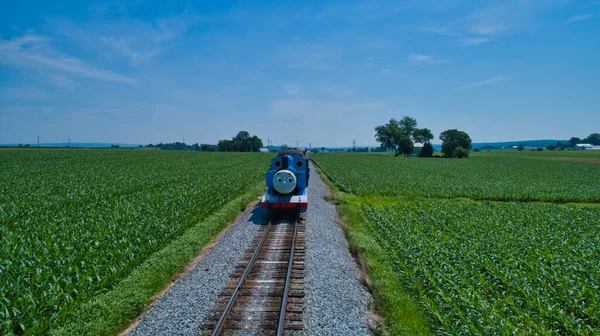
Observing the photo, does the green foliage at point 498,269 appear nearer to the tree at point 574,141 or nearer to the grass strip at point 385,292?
the grass strip at point 385,292

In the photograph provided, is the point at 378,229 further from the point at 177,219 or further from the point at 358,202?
the point at 177,219

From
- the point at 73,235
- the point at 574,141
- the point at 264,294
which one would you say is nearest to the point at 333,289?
the point at 264,294

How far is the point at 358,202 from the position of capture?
22250 mm

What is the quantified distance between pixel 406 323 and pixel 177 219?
10.9 meters

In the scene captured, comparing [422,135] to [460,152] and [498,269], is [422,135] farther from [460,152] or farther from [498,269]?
[498,269]

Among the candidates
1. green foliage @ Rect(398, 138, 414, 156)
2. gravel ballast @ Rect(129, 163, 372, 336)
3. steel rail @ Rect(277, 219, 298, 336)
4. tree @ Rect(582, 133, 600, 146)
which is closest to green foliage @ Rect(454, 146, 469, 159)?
green foliage @ Rect(398, 138, 414, 156)

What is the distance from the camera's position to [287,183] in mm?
15875

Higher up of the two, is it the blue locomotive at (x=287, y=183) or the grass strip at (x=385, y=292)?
the blue locomotive at (x=287, y=183)

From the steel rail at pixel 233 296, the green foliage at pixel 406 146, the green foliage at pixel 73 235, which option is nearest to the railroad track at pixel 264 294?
the steel rail at pixel 233 296

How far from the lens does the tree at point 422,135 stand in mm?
116312

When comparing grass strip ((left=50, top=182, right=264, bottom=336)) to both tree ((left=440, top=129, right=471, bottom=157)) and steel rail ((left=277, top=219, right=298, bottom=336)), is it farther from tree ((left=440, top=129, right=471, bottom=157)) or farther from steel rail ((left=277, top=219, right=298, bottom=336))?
tree ((left=440, top=129, right=471, bottom=157))

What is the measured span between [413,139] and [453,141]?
95.8 feet

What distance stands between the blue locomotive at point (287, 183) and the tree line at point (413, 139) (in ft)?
279

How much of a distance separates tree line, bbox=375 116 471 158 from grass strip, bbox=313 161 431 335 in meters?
86.5
